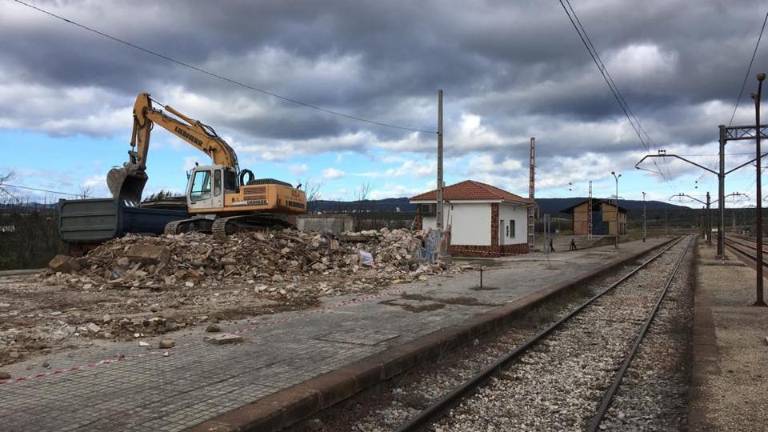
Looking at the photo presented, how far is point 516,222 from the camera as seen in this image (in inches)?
1485

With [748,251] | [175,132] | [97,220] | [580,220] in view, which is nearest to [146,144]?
[175,132]

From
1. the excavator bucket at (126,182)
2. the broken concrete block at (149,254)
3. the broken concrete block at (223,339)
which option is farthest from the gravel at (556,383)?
the excavator bucket at (126,182)

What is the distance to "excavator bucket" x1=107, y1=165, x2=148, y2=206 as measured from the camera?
19641mm

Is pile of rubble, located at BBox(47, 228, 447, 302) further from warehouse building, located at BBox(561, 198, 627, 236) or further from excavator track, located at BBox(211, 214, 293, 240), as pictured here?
warehouse building, located at BBox(561, 198, 627, 236)

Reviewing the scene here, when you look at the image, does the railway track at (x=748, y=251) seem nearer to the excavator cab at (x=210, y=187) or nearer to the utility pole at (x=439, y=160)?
the utility pole at (x=439, y=160)

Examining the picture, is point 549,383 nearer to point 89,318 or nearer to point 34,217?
point 89,318

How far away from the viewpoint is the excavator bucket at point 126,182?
1964 cm

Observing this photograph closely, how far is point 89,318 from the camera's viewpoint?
32.5 ft

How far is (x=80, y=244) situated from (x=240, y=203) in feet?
16.4

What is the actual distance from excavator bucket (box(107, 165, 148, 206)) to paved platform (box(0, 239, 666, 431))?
11102mm

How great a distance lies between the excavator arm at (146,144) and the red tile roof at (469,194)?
51.7 feet

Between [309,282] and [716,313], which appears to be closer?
[716,313]

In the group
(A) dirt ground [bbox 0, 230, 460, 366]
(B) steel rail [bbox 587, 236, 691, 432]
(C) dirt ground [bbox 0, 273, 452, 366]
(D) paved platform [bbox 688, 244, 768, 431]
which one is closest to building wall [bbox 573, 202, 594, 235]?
(A) dirt ground [bbox 0, 230, 460, 366]

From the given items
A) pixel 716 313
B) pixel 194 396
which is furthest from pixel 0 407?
pixel 716 313
